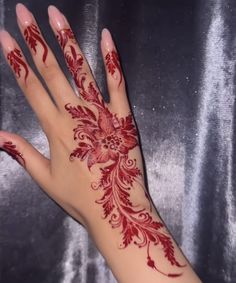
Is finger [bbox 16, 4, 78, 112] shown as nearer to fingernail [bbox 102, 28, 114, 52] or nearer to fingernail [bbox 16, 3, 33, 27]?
fingernail [bbox 16, 3, 33, 27]

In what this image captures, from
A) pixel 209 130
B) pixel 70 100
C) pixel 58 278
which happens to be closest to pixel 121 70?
pixel 70 100

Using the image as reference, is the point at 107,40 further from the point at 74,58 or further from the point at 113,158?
the point at 113,158

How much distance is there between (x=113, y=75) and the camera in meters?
1.14

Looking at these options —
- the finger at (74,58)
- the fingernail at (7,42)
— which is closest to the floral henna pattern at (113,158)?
the finger at (74,58)

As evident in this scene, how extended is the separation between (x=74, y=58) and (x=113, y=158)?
0.81 feet

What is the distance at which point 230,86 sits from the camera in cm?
119

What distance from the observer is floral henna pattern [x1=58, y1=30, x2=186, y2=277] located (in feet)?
3.36

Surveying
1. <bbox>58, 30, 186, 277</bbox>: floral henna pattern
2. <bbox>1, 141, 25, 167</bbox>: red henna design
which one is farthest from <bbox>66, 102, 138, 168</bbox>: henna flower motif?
<bbox>1, 141, 25, 167</bbox>: red henna design

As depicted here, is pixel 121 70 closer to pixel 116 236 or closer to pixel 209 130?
pixel 209 130

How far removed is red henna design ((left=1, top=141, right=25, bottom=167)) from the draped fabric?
0.27ft

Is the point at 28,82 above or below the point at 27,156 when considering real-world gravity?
above

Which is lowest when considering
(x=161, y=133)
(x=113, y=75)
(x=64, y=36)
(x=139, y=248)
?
(x=139, y=248)

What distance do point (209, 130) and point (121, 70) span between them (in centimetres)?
25

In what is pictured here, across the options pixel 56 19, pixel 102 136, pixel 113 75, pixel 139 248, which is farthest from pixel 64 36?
pixel 139 248
